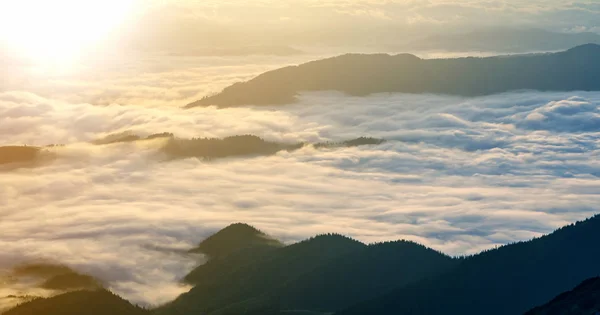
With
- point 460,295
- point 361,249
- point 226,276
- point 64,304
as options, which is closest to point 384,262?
point 361,249

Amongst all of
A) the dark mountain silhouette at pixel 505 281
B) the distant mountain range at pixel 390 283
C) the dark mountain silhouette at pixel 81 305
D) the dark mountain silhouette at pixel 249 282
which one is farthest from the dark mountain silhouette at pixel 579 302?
the dark mountain silhouette at pixel 81 305

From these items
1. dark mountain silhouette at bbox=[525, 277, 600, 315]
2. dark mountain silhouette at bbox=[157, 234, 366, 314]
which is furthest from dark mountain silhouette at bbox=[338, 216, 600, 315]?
dark mountain silhouette at bbox=[525, 277, 600, 315]

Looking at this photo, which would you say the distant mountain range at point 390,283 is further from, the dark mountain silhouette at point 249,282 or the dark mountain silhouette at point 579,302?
the dark mountain silhouette at point 579,302

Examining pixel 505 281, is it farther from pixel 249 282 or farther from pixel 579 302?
pixel 579 302

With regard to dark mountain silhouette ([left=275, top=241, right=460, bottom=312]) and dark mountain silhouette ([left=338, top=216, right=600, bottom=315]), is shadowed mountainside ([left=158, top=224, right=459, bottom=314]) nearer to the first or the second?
dark mountain silhouette ([left=275, top=241, right=460, bottom=312])

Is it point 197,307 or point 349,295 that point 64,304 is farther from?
point 349,295
